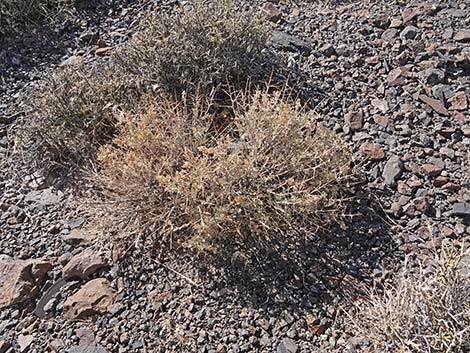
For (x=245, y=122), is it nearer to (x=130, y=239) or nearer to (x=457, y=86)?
(x=130, y=239)

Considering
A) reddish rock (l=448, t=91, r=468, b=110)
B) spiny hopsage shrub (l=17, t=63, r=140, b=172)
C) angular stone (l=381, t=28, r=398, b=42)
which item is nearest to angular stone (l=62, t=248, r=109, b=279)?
spiny hopsage shrub (l=17, t=63, r=140, b=172)

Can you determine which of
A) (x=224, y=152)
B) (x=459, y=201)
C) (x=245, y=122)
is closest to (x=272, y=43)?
(x=245, y=122)

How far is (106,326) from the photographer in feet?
8.19

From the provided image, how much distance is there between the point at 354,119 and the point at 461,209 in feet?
2.45

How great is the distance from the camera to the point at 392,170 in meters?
2.86

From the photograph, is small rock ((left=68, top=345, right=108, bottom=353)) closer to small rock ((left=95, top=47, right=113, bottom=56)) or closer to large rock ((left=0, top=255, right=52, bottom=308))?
large rock ((left=0, top=255, right=52, bottom=308))

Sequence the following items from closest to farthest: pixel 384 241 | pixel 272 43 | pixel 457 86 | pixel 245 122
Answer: pixel 384 241 → pixel 245 122 → pixel 457 86 → pixel 272 43

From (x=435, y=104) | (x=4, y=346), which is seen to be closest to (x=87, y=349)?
(x=4, y=346)

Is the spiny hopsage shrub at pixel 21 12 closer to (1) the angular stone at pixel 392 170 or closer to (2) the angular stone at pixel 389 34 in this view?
(2) the angular stone at pixel 389 34

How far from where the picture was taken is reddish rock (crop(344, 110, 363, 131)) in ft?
10.1

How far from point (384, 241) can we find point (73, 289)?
1.43 meters

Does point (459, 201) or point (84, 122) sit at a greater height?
point (84, 122)

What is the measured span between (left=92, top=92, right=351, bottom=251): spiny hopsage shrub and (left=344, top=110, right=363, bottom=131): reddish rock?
24 centimetres

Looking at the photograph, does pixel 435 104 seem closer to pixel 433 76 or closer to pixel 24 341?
pixel 433 76
